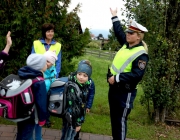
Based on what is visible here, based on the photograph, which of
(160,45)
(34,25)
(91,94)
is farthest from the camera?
(160,45)

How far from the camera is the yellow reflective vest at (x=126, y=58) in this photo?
3440 mm

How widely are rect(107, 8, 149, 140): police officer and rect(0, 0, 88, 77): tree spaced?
172cm

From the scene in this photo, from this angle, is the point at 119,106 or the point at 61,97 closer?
the point at 61,97

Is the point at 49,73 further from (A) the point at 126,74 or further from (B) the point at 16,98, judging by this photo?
(A) the point at 126,74

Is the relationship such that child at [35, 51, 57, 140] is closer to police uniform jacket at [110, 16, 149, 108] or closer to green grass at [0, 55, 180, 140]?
police uniform jacket at [110, 16, 149, 108]

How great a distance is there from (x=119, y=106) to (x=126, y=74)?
54 cm

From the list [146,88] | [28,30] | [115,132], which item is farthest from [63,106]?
[146,88]

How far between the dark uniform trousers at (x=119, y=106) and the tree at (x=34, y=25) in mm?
1686

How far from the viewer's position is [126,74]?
3410 millimetres

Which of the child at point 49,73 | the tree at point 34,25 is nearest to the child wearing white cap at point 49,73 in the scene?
the child at point 49,73

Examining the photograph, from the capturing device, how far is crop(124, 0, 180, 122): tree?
16.4ft

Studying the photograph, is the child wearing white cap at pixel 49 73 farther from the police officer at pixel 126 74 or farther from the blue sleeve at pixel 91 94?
the police officer at pixel 126 74

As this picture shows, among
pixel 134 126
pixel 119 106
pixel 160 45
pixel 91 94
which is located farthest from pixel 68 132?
pixel 160 45

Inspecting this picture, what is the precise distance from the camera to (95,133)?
4.66 m
